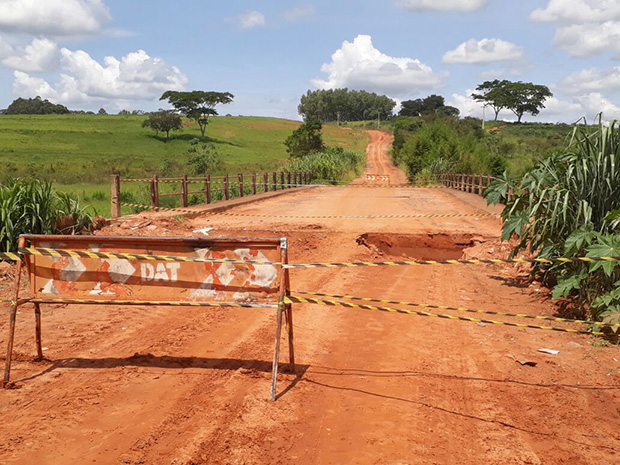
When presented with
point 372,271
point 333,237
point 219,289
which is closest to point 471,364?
Result: point 219,289

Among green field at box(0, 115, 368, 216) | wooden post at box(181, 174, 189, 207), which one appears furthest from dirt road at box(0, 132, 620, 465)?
green field at box(0, 115, 368, 216)

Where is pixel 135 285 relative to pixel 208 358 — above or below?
above

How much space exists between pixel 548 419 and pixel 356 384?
1575 millimetres

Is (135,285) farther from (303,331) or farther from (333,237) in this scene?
(333,237)

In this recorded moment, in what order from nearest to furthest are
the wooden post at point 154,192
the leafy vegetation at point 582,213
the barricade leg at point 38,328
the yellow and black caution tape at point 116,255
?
the yellow and black caution tape at point 116,255 < the barricade leg at point 38,328 < the leafy vegetation at point 582,213 < the wooden post at point 154,192

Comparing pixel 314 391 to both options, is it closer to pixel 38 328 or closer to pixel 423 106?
pixel 38 328

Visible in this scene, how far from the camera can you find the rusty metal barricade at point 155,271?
5277 mm

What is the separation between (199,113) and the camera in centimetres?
8644

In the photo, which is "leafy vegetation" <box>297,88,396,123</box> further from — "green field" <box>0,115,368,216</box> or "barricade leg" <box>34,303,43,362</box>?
"barricade leg" <box>34,303,43,362</box>

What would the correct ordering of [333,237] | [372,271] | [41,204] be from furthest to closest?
[333,237] < [41,204] < [372,271]

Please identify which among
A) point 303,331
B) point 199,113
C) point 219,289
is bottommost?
point 303,331

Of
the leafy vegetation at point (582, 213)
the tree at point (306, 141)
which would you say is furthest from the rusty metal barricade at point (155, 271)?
the tree at point (306, 141)

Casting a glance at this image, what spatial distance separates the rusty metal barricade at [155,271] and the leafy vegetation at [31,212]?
Result: 5.39m

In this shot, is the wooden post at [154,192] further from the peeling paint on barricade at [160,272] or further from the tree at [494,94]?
the tree at [494,94]
